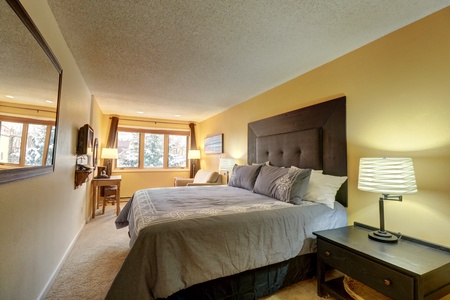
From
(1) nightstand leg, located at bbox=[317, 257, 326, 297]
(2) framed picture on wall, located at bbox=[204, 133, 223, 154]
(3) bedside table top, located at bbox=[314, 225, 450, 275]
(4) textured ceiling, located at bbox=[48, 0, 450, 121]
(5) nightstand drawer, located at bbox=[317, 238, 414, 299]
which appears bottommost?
(1) nightstand leg, located at bbox=[317, 257, 326, 297]

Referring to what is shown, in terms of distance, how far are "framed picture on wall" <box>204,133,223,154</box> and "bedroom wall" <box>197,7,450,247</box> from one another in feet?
8.78

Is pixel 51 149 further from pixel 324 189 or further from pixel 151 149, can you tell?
pixel 151 149

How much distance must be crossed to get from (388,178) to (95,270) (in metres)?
2.79

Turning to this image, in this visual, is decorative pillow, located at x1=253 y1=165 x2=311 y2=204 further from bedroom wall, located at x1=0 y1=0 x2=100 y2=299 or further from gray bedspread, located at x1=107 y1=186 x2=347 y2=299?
bedroom wall, located at x1=0 y1=0 x2=100 y2=299

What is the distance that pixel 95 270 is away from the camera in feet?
6.82

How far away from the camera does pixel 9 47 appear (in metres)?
0.98

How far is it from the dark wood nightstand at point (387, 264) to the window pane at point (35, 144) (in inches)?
85.1

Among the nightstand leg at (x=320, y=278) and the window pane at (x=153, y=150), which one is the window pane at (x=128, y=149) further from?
the nightstand leg at (x=320, y=278)

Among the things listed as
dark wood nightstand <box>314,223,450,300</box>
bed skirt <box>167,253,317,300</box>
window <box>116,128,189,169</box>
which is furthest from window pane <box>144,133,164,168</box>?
dark wood nightstand <box>314,223,450,300</box>

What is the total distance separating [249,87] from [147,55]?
1.57m

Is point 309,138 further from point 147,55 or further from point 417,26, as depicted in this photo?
point 147,55

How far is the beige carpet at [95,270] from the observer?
1718mm

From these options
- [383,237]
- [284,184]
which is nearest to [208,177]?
[284,184]

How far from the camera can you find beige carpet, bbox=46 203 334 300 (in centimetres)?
172
